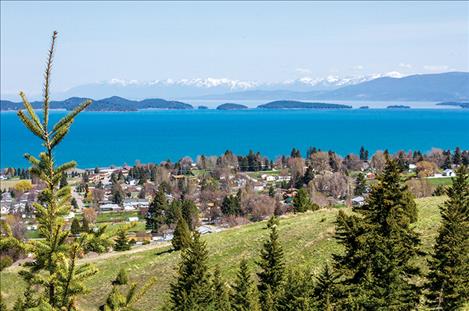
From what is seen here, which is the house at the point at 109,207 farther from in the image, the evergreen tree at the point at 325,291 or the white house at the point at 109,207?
the evergreen tree at the point at 325,291

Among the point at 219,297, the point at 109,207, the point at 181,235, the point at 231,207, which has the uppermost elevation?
the point at 219,297

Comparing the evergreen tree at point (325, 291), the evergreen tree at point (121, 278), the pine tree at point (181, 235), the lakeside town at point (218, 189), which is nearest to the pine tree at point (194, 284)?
the evergreen tree at point (325, 291)

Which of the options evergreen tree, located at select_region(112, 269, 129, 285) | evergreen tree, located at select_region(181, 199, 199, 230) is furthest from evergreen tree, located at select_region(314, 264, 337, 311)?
evergreen tree, located at select_region(181, 199, 199, 230)

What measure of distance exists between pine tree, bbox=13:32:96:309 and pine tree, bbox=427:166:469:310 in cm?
1930

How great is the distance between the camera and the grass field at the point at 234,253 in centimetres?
3581

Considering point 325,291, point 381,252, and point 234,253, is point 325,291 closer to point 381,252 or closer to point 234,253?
point 381,252

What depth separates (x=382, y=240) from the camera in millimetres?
21281

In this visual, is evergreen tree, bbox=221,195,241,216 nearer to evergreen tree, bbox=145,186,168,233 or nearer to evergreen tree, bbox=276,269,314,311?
evergreen tree, bbox=145,186,168,233

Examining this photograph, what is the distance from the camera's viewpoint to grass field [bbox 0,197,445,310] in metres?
35.8

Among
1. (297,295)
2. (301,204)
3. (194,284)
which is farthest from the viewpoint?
(301,204)

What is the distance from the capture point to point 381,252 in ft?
70.0

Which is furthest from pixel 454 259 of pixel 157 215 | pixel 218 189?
pixel 218 189

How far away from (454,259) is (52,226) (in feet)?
64.5

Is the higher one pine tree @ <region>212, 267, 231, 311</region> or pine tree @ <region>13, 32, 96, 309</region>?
pine tree @ <region>13, 32, 96, 309</region>
